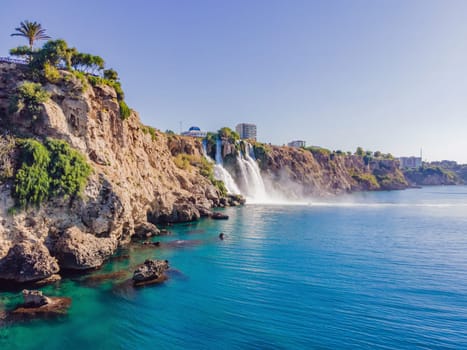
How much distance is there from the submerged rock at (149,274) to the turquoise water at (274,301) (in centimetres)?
103

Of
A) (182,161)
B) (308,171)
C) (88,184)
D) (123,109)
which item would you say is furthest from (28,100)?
(308,171)

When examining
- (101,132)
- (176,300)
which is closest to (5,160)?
(101,132)

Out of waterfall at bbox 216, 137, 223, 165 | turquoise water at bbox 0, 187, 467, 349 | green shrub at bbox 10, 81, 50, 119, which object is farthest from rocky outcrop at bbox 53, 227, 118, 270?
waterfall at bbox 216, 137, 223, 165

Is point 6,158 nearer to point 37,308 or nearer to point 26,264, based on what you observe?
point 26,264

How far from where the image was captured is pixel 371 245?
34.0 meters

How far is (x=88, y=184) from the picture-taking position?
1054 inches

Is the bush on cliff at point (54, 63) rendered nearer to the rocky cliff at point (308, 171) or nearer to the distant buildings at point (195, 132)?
the rocky cliff at point (308, 171)

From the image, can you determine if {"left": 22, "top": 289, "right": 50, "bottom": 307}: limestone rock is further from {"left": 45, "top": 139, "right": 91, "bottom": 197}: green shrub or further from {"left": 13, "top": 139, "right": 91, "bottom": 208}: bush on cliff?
{"left": 45, "top": 139, "right": 91, "bottom": 197}: green shrub

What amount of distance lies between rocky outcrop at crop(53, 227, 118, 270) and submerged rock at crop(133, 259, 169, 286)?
4.21m

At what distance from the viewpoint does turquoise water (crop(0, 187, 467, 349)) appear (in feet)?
50.3

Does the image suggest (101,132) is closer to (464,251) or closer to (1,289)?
(1,289)

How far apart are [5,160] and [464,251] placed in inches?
1663

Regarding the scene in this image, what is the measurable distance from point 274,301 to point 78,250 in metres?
15.4

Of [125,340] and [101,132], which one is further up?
[101,132]
